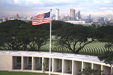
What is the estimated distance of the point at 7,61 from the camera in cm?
4069

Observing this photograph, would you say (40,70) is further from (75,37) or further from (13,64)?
(75,37)

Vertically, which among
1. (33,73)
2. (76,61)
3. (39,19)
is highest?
(39,19)

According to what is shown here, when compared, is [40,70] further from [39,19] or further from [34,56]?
[39,19]

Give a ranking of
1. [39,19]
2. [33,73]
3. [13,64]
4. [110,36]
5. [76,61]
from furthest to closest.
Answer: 1. [110,36]
2. [13,64]
3. [33,73]
4. [76,61]
5. [39,19]

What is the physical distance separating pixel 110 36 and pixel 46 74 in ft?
123

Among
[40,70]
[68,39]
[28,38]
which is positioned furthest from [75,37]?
[40,70]

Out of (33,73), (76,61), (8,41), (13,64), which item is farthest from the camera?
(8,41)

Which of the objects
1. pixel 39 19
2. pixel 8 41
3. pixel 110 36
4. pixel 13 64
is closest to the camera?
pixel 39 19

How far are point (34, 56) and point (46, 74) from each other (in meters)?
4.47

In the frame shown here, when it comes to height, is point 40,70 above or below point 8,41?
below

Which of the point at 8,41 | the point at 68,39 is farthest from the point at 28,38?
the point at 68,39

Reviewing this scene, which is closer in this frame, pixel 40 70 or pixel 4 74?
pixel 4 74

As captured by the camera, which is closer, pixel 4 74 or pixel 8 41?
pixel 4 74

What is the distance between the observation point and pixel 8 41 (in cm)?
5169
